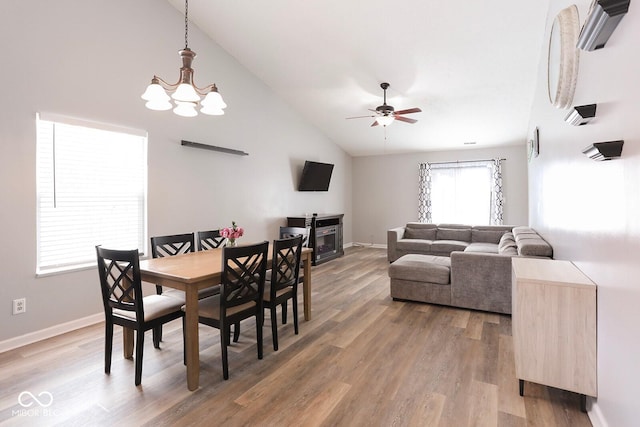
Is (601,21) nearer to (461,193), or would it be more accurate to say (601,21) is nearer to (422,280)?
(422,280)

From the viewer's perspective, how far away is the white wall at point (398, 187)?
7.03 m

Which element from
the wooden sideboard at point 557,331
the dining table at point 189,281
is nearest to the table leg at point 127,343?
the dining table at point 189,281

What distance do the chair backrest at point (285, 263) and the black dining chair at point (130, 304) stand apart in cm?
76

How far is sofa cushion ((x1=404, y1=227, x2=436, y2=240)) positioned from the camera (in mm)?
6754

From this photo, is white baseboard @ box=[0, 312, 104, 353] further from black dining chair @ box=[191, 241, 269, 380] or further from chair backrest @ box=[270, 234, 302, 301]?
chair backrest @ box=[270, 234, 302, 301]

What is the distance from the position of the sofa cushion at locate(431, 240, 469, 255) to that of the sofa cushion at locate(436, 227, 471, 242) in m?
0.23

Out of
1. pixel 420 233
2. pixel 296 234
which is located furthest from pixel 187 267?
pixel 420 233

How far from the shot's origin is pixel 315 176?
6.86m

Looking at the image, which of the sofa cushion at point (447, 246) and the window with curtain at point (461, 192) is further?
the window with curtain at point (461, 192)

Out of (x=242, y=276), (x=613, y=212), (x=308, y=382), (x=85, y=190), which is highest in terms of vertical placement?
(x=85, y=190)

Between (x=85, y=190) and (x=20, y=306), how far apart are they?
118cm

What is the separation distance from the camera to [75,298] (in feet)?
10.6

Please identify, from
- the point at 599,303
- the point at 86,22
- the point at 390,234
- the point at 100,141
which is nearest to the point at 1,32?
the point at 86,22

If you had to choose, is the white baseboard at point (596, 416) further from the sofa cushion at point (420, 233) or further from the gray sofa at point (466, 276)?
the sofa cushion at point (420, 233)
